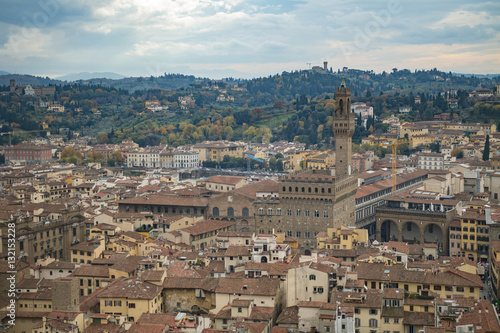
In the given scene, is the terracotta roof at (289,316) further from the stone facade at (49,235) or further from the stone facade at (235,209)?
the stone facade at (235,209)

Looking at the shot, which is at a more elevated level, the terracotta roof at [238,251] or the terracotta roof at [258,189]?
the terracotta roof at [258,189]

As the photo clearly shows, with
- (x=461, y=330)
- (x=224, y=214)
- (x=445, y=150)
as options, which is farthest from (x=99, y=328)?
(x=445, y=150)

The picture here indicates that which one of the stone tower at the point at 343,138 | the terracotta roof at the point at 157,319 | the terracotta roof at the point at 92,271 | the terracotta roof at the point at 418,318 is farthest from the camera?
the stone tower at the point at 343,138

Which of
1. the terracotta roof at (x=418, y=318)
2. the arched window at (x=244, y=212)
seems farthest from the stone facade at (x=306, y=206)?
the terracotta roof at (x=418, y=318)

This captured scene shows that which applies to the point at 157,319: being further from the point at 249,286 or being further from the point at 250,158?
the point at 250,158

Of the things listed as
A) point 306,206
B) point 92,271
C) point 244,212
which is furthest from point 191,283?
point 244,212

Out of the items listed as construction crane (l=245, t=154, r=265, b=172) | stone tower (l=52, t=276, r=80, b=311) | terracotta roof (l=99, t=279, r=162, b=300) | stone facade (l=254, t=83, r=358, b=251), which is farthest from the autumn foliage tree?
stone tower (l=52, t=276, r=80, b=311)

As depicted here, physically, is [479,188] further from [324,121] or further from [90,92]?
[90,92]

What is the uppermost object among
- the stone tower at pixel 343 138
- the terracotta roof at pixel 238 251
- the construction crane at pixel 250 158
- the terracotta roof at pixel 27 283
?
the stone tower at pixel 343 138

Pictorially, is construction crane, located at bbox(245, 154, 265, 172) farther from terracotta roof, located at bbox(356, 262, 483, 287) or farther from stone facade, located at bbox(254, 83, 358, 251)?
terracotta roof, located at bbox(356, 262, 483, 287)

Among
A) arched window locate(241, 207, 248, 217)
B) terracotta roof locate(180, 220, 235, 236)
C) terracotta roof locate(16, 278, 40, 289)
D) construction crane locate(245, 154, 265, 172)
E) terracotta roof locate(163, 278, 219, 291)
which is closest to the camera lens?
terracotta roof locate(163, 278, 219, 291)

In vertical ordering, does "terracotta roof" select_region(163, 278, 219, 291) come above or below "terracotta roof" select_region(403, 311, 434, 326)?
above
